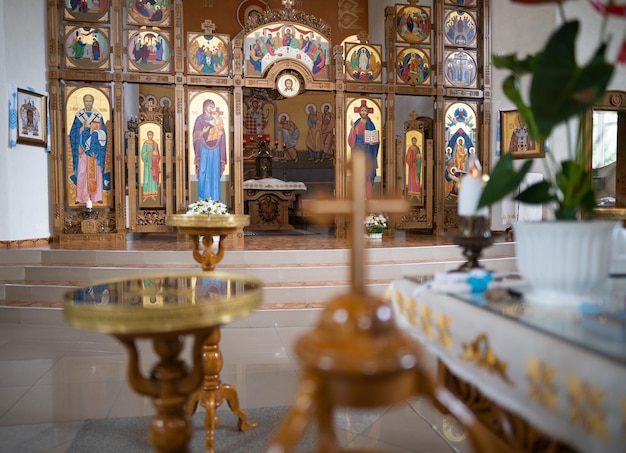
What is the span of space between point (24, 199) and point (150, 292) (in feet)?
24.3

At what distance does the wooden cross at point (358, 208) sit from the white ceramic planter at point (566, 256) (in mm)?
476

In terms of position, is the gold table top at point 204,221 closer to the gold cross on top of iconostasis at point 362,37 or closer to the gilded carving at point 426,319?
the gilded carving at point 426,319

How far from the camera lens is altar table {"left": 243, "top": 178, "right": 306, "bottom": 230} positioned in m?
11.3

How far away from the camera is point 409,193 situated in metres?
9.78

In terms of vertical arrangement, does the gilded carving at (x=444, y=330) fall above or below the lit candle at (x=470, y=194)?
below

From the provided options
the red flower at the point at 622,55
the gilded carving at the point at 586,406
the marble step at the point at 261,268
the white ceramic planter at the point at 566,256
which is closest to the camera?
the gilded carving at the point at 586,406

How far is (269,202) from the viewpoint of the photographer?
37.9ft

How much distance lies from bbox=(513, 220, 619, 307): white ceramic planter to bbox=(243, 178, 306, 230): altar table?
387 inches

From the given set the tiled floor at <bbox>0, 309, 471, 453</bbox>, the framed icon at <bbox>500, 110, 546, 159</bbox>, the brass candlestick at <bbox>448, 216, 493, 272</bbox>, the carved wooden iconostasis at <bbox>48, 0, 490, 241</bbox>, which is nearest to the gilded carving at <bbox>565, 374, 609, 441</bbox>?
the brass candlestick at <bbox>448, 216, 493, 272</bbox>

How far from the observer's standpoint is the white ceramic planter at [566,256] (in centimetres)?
142

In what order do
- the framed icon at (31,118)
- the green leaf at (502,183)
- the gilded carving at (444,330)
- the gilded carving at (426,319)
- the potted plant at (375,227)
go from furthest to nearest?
the potted plant at (375,227)
the framed icon at (31,118)
the gilded carving at (426,319)
the gilded carving at (444,330)
the green leaf at (502,183)

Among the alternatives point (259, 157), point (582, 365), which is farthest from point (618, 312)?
point (259, 157)

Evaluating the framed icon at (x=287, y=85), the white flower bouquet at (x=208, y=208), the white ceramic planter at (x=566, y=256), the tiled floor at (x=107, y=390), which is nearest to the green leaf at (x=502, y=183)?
the white ceramic planter at (x=566, y=256)

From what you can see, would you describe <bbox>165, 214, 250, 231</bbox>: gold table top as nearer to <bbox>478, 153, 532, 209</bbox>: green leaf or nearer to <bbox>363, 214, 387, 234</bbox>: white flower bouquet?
<bbox>478, 153, 532, 209</bbox>: green leaf
